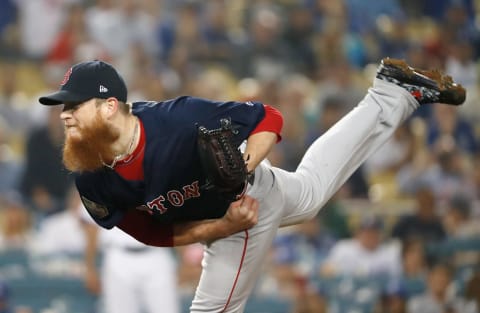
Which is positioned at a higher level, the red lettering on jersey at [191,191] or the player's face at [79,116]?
the player's face at [79,116]

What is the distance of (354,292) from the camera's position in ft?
20.7

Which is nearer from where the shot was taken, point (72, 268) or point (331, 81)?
point (72, 268)

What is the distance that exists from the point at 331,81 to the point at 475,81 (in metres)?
1.27

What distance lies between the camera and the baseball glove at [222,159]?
3510mm

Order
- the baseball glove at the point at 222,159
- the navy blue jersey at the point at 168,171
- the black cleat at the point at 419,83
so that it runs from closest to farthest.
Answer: the baseball glove at the point at 222,159 → the navy blue jersey at the point at 168,171 → the black cleat at the point at 419,83

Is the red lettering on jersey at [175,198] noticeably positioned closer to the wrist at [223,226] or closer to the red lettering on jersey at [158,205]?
the red lettering on jersey at [158,205]

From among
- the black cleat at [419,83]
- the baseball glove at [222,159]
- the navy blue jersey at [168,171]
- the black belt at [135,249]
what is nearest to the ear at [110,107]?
the navy blue jersey at [168,171]

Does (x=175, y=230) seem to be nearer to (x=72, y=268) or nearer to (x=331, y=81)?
(x=72, y=268)

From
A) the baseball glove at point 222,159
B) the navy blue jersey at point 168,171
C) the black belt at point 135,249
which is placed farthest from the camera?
the black belt at point 135,249

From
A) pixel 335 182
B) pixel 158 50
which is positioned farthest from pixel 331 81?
pixel 335 182

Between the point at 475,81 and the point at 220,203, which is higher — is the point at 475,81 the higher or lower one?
the lower one

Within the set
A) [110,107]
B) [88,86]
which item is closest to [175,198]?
[110,107]

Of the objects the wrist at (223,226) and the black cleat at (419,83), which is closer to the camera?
the wrist at (223,226)

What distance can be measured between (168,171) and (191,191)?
137 millimetres
